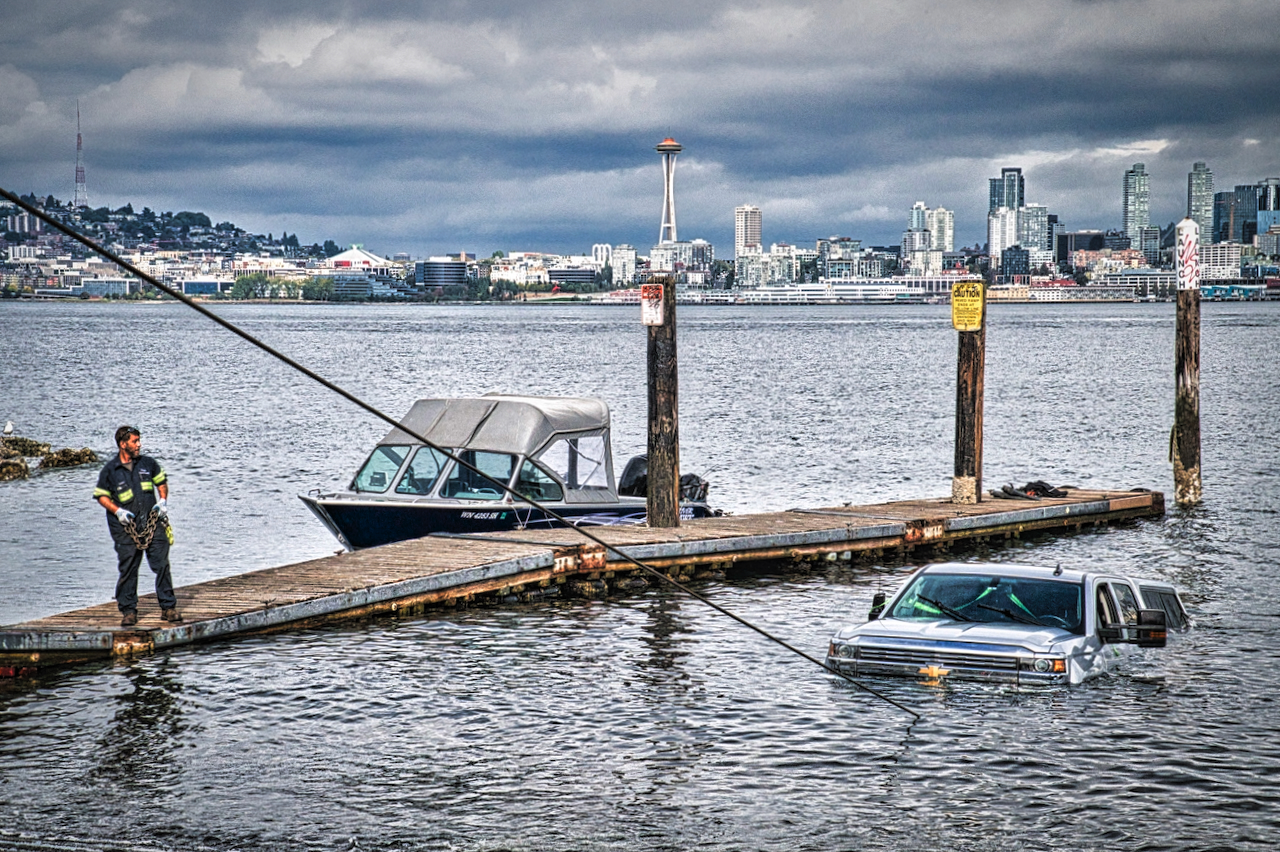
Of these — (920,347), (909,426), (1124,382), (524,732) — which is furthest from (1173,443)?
(920,347)

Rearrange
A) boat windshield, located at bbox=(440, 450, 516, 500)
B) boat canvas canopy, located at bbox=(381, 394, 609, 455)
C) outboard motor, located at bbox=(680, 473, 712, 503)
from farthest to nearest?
outboard motor, located at bbox=(680, 473, 712, 503), boat canvas canopy, located at bbox=(381, 394, 609, 455), boat windshield, located at bbox=(440, 450, 516, 500)

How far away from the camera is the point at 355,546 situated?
22.8 metres

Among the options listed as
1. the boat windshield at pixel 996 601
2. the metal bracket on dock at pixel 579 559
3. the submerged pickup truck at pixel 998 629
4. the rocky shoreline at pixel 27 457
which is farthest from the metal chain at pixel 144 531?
the rocky shoreline at pixel 27 457

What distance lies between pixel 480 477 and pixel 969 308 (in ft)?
30.3

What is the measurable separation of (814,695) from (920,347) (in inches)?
5523

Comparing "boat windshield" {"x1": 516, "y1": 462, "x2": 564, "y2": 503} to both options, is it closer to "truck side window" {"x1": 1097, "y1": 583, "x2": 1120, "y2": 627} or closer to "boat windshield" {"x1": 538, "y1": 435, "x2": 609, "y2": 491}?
"boat windshield" {"x1": 538, "y1": 435, "x2": 609, "y2": 491}

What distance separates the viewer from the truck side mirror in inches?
571

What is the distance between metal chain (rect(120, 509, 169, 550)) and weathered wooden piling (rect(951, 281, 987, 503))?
1460 cm

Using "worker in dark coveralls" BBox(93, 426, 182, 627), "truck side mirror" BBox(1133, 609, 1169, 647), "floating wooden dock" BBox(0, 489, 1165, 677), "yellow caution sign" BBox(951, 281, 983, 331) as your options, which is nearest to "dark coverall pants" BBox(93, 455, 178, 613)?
"worker in dark coveralls" BBox(93, 426, 182, 627)

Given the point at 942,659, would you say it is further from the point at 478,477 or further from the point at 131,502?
the point at 478,477

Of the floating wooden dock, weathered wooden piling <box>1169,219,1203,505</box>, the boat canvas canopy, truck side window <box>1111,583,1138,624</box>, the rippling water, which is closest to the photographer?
the rippling water

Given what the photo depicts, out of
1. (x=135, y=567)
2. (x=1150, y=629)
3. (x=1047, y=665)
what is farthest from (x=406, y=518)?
(x=1150, y=629)

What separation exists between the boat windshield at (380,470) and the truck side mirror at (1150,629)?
12115 millimetres

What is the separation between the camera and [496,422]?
23453 millimetres
